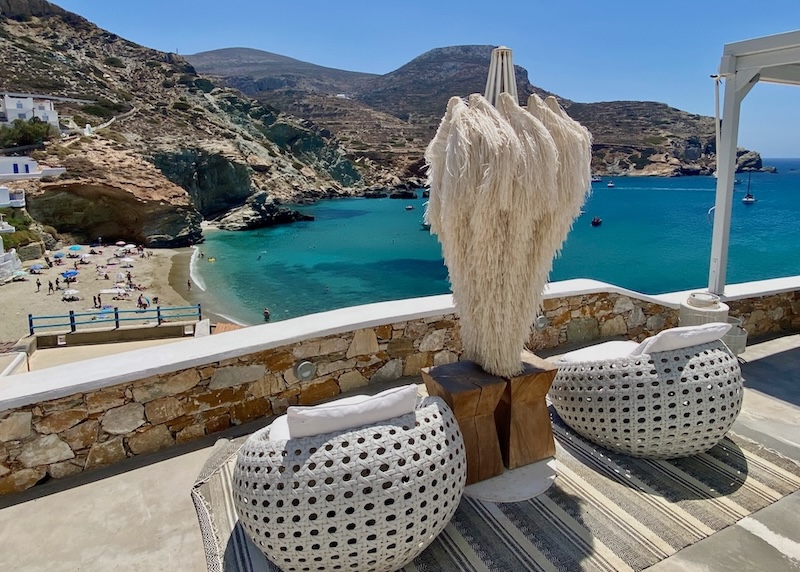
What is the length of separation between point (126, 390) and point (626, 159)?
116108mm

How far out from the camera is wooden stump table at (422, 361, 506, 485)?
8.08 feet

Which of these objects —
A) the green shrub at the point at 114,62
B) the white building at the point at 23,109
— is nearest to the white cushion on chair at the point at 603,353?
the white building at the point at 23,109

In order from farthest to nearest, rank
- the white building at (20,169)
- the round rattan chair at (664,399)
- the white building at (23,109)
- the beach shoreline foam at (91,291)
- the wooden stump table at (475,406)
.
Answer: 1. the white building at (23,109)
2. the white building at (20,169)
3. the beach shoreline foam at (91,291)
4. the round rattan chair at (664,399)
5. the wooden stump table at (475,406)

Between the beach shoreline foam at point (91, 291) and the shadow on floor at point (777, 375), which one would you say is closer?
the shadow on floor at point (777, 375)

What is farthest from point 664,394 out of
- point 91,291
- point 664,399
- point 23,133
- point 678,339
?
point 23,133

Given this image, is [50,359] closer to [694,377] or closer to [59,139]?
[694,377]

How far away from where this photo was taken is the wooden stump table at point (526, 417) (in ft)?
8.79

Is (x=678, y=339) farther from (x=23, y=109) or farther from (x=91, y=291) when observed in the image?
(x=23, y=109)

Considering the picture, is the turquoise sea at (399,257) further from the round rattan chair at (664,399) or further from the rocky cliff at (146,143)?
the round rattan chair at (664,399)

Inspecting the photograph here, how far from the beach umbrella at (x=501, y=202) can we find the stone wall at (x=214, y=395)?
3.63 ft

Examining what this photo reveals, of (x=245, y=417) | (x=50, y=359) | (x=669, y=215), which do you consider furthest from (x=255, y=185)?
(x=245, y=417)

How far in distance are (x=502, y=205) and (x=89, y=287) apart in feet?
85.9

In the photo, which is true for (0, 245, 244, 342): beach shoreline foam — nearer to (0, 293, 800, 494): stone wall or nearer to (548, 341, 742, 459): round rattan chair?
(0, 293, 800, 494): stone wall

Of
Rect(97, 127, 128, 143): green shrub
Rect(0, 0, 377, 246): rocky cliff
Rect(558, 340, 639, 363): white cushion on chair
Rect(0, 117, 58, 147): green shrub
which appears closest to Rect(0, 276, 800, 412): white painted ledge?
Rect(558, 340, 639, 363): white cushion on chair
